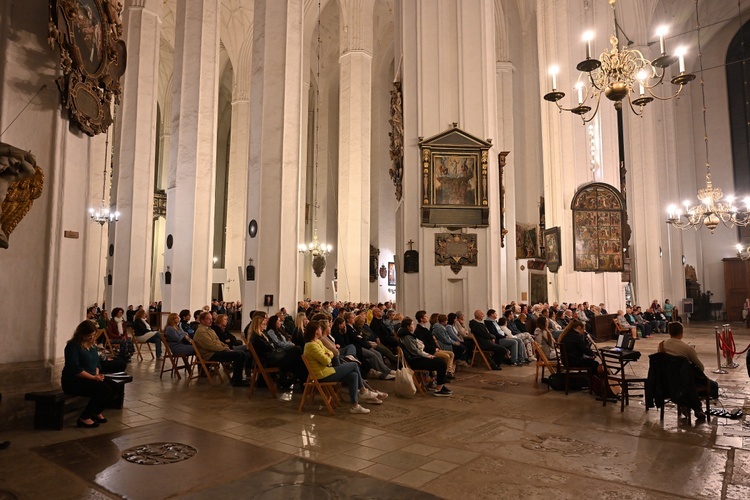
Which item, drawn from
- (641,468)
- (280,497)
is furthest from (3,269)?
(641,468)

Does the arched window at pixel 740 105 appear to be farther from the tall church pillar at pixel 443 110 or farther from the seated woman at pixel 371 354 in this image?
the seated woman at pixel 371 354

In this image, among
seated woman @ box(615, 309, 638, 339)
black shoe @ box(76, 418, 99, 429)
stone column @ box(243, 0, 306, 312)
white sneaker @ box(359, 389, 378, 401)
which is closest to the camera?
black shoe @ box(76, 418, 99, 429)

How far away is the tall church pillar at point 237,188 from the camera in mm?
21781

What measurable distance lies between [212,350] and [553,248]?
12056 mm

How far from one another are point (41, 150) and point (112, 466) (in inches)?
137

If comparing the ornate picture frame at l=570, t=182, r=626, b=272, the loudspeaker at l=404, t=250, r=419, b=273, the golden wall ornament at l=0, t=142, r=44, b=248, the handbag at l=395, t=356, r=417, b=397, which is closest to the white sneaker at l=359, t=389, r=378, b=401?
the handbag at l=395, t=356, r=417, b=397

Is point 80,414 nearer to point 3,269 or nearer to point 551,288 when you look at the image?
point 3,269

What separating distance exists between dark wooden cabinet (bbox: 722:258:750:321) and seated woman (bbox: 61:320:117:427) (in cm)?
2806

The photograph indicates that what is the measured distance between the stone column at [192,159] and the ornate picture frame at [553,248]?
1049 centimetres

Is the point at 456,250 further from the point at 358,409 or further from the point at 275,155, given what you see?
the point at 358,409

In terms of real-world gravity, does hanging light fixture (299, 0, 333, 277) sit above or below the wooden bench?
above

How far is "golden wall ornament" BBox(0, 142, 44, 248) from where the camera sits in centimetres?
371

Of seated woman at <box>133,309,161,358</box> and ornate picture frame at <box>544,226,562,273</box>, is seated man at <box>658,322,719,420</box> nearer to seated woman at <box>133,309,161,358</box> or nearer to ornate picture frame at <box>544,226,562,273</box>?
seated woman at <box>133,309,161,358</box>

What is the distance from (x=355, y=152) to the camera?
66.6 feet
